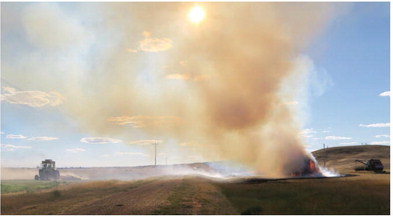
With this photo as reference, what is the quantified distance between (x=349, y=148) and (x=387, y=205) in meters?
173

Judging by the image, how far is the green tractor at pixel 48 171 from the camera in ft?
289

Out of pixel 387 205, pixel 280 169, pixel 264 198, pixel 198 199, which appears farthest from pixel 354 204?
pixel 280 169

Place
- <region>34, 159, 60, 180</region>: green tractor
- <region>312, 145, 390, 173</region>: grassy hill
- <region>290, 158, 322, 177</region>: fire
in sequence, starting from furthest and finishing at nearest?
<region>312, 145, 390, 173</region>: grassy hill
<region>34, 159, 60, 180</region>: green tractor
<region>290, 158, 322, 177</region>: fire

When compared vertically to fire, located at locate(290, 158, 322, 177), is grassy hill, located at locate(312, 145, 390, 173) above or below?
below

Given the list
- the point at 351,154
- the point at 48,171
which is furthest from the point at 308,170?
the point at 351,154

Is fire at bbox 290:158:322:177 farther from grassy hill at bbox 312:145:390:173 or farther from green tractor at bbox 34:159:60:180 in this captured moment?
grassy hill at bbox 312:145:390:173

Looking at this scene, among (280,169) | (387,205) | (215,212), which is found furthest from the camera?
(280,169)

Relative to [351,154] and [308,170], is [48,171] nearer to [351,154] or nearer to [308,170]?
[308,170]

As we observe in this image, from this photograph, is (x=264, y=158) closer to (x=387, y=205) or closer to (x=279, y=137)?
(x=279, y=137)

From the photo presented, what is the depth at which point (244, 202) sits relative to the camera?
107ft

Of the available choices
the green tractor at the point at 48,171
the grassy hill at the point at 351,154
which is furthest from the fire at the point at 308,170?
the grassy hill at the point at 351,154

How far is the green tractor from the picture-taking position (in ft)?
289

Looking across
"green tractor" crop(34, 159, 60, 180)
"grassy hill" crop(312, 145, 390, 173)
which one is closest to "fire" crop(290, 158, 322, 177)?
"green tractor" crop(34, 159, 60, 180)

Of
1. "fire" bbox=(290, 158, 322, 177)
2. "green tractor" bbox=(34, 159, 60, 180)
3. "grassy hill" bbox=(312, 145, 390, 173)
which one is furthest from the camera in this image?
"grassy hill" bbox=(312, 145, 390, 173)
